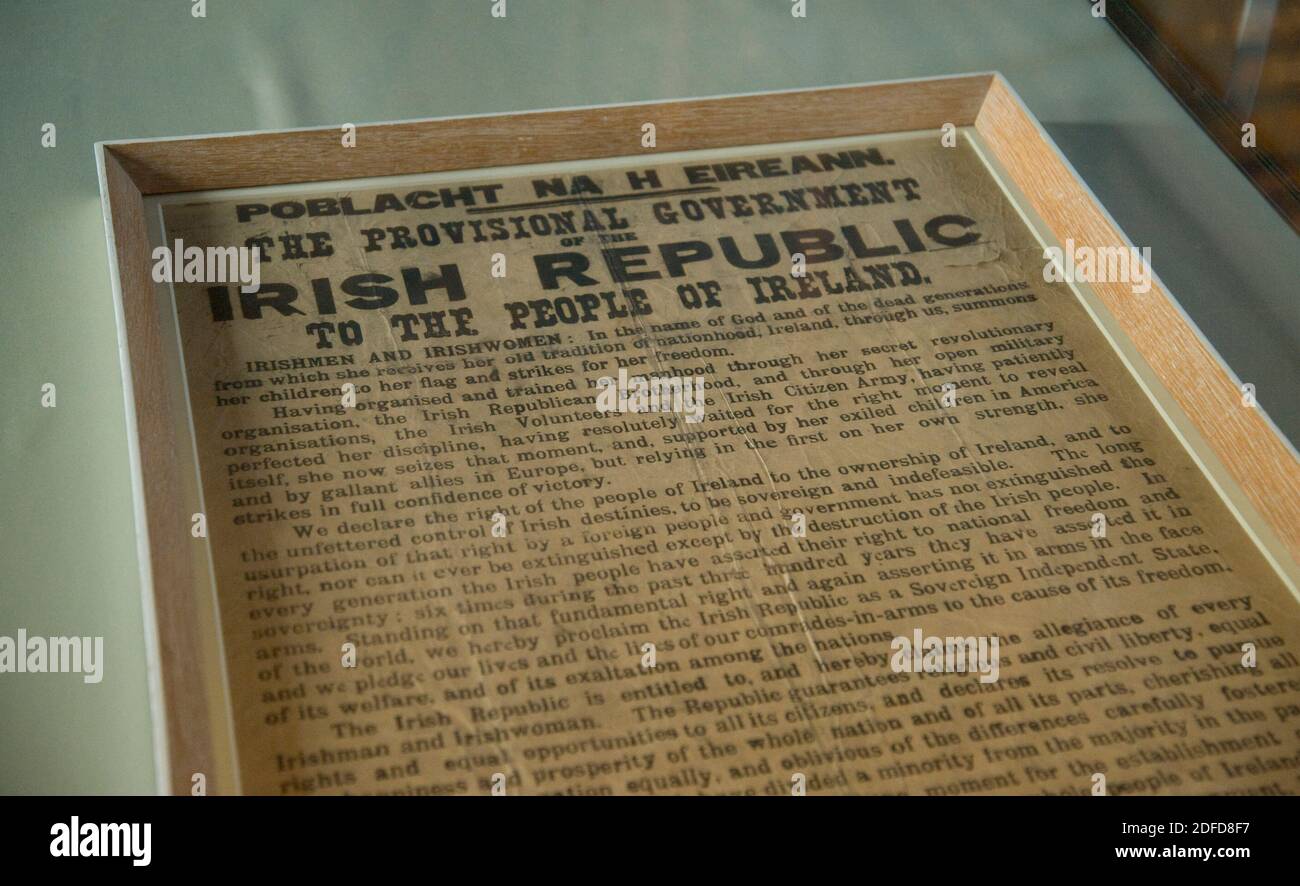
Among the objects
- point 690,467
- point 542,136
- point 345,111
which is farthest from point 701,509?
point 345,111

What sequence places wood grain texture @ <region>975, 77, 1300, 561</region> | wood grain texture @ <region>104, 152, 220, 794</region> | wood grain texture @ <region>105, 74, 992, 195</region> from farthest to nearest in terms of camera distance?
wood grain texture @ <region>105, 74, 992, 195</region>
wood grain texture @ <region>975, 77, 1300, 561</region>
wood grain texture @ <region>104, 152, 220, 794</region>

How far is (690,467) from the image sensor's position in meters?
1.38

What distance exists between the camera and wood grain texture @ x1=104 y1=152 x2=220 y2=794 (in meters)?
1.09

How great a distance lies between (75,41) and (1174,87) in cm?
182

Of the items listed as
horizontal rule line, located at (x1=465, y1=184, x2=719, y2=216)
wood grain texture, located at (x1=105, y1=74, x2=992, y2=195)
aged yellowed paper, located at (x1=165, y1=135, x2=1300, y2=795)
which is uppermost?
wood grain texture, located at (x1=105, y1=74, x2=992, y2=195)

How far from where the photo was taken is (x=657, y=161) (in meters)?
1.75

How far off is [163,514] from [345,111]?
0.95 meters

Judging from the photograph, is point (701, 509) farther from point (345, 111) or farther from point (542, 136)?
point (345, 111)

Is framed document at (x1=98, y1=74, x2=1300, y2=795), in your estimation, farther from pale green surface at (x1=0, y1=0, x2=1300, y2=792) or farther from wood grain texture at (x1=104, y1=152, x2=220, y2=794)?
Answer: pale green surface at (x1=0, y1=0, x2=1300, y2=792)

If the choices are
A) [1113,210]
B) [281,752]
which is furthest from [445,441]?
[1113,210]

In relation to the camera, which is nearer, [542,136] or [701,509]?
[701,509]

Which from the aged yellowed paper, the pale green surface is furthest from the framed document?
the pale green surface

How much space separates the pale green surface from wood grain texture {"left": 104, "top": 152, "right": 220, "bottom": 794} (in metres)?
0.16

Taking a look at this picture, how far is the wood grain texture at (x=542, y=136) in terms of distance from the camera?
1615mm
